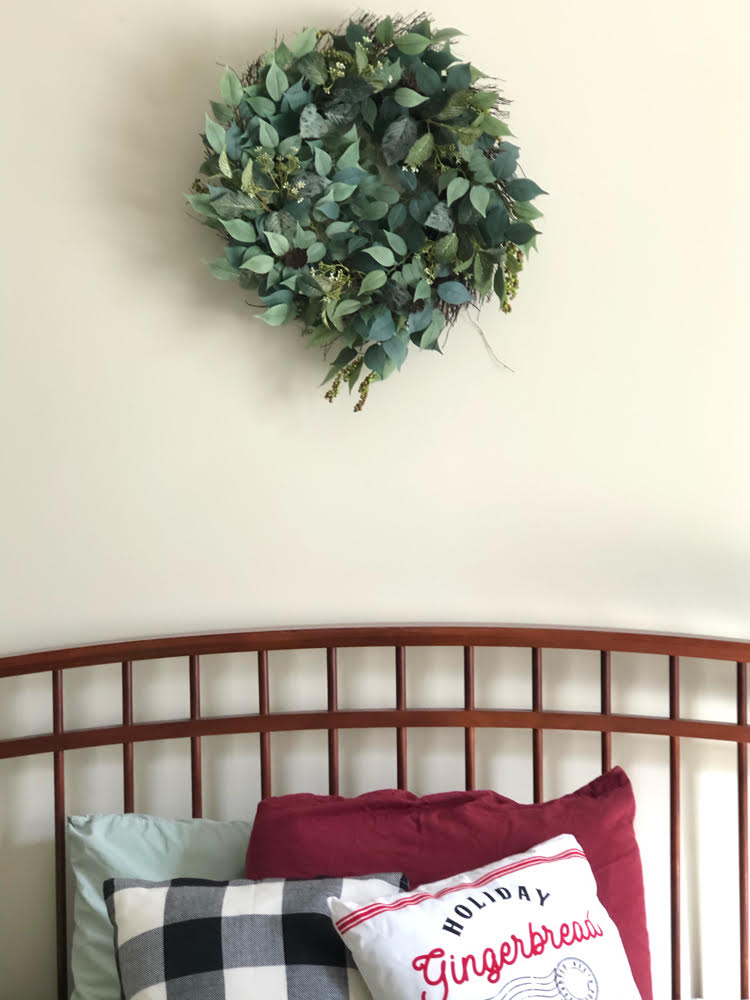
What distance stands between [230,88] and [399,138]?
0.92ft

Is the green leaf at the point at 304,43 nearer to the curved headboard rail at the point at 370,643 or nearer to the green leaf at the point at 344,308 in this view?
the green leaf at the point at 344,308

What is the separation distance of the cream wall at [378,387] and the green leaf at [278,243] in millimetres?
143

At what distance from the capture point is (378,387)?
63.4 inches

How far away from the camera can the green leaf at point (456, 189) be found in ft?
4.84

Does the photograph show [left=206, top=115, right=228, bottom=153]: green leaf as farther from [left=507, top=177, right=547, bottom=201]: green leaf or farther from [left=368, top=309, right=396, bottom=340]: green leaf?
[left=507, top=177, right=547, bottom=201]: green leaf

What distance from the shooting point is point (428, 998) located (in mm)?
1098

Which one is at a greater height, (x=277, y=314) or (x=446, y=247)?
(x=446, y=247)

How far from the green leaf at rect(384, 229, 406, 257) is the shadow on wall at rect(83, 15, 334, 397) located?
28cm

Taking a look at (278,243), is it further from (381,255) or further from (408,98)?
(408,98)

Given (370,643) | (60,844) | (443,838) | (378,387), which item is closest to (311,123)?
(378,387)

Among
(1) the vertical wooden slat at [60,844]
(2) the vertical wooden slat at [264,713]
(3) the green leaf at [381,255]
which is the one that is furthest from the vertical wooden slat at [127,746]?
(3) the green leaf at [381,255]

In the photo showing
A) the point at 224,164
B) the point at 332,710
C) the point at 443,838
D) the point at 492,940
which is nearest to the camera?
the point at 492,940

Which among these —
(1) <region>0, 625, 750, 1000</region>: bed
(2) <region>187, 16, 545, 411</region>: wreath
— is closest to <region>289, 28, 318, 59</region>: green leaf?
(2) <region>187, 16, 545, 411</region>: wreath

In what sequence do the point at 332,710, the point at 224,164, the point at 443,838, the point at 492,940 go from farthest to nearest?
the point at 332,710, the point at 224,164, the point at 443,838, the point at 492,940
